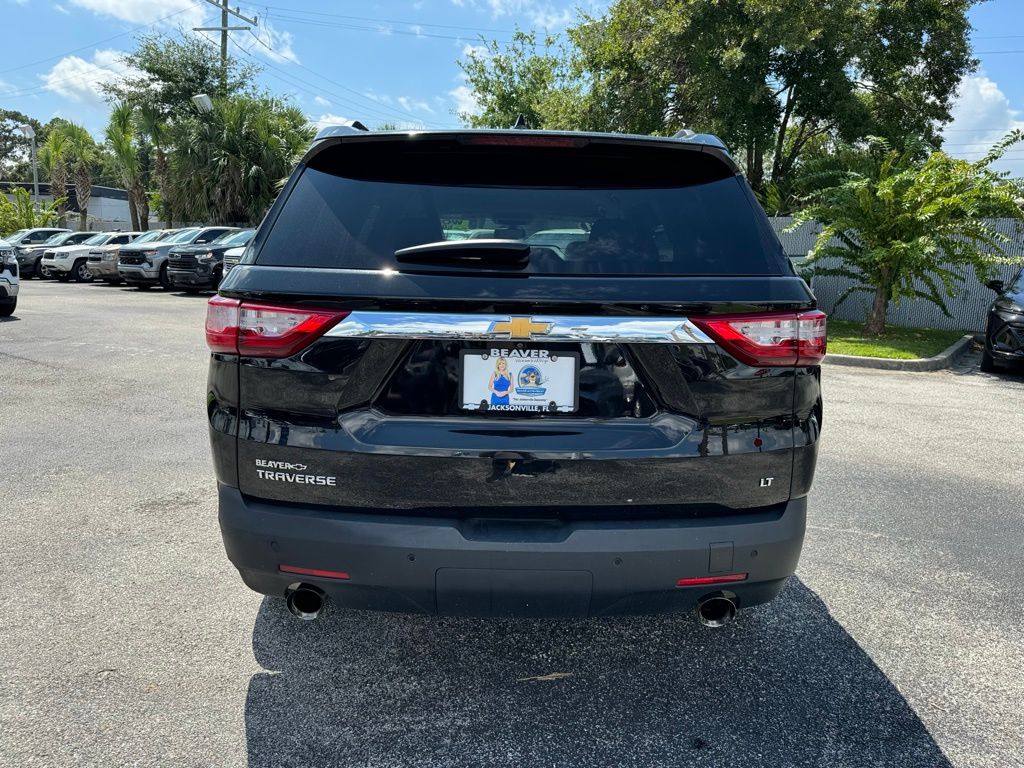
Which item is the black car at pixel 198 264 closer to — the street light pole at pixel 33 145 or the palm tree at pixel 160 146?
the palm tree at pixel 160 146

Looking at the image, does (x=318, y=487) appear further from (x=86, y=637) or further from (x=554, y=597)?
(x=86, y=637)

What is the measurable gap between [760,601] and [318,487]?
1421mm

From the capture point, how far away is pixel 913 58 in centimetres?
1889

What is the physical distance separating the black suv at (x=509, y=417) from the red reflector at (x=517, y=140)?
32 centimetres

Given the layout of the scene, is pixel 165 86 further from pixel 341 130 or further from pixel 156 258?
pixel 341 130

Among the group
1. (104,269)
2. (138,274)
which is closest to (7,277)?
(138,274)

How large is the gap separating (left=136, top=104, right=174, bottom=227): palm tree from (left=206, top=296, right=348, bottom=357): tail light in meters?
30.3

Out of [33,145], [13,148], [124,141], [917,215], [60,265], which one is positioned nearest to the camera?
[917,215]

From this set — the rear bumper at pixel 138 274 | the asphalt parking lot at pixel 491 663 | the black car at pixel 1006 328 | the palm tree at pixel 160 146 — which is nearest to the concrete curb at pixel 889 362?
the black car at pixel 1006 328

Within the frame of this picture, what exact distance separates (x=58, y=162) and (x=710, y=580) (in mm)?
48562

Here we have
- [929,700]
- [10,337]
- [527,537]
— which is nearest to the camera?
[527,537]

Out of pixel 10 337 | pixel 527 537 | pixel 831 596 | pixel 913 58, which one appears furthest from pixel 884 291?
pixel 10 337

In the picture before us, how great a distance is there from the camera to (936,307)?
51.4ft

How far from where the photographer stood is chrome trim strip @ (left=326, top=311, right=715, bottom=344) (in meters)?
2.17
